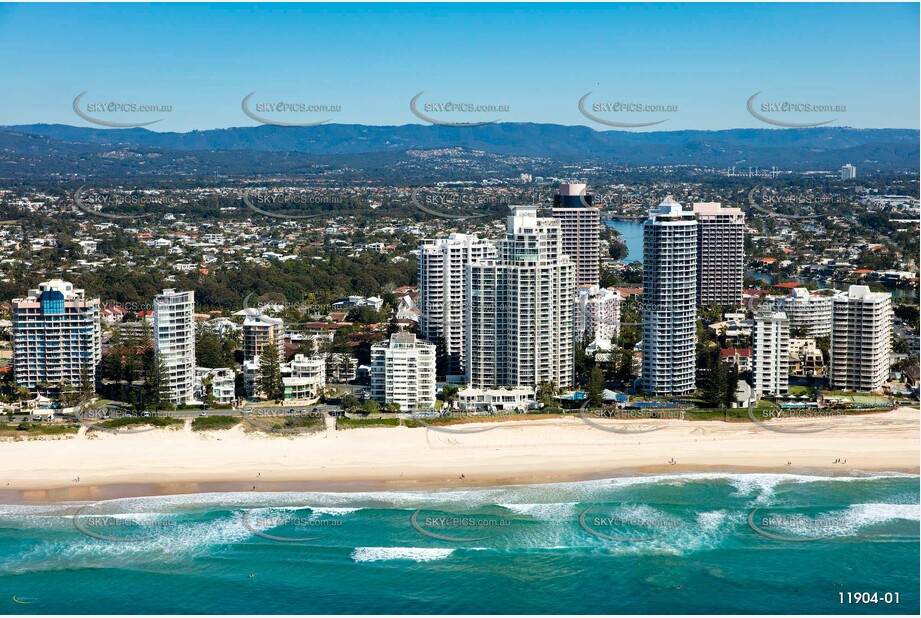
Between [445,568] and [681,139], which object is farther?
[681,139]

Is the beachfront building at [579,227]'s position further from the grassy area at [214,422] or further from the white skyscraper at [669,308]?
the grassy area at [214,422]

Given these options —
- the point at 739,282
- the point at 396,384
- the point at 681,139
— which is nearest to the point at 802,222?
the point at 739,282

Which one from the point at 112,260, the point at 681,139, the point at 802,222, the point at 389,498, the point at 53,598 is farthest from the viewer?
the point at 681,139

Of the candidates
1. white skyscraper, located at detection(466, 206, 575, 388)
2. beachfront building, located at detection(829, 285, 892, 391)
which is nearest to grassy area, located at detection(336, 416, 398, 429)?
white skyscraper, located at detection(466, 206, 575, 388)

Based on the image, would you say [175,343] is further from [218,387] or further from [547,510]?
[547,510]

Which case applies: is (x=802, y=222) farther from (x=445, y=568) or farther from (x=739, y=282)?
(x=445, y=568)

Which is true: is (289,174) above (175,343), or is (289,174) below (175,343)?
above

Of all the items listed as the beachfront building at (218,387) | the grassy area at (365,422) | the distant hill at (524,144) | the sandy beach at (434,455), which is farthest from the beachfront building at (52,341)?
the distant hill at (524,144)
